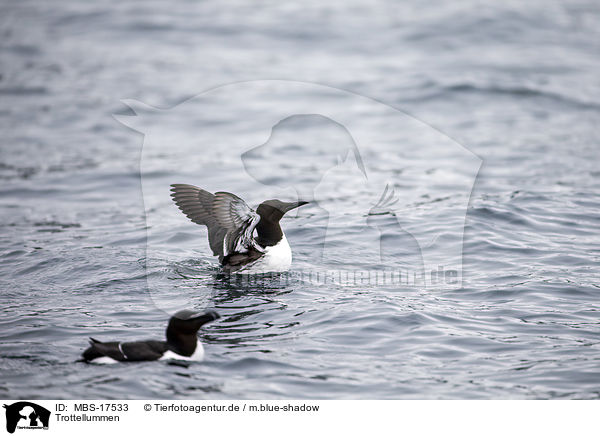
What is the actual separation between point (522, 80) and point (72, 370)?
12.8 m

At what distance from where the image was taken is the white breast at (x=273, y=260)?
8.48 meters

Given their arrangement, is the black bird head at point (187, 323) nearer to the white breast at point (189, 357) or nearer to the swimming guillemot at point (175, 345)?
the swimming guillemot at point (175, 345)

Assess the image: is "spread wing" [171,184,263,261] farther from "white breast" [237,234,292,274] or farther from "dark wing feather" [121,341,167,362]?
"dark wing feather" [121,341,167,362]

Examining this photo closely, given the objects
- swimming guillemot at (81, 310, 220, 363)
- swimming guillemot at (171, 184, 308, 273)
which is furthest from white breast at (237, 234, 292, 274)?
swimming guillemot at (81, 310, 220, 363)

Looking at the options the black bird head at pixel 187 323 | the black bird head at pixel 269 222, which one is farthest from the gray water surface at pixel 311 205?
the black bird head at pixel 269 222

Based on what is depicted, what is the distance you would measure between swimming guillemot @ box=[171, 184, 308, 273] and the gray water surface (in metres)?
0.24

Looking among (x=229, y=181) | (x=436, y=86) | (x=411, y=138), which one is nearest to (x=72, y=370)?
(x=229, y=181)

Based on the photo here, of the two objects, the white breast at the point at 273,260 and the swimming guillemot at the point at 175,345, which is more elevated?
the white breast at the point at 273,260

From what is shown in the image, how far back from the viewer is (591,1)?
2064 centimetres

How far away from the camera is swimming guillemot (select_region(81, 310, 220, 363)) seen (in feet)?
20.6

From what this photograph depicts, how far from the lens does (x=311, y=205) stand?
11.7m

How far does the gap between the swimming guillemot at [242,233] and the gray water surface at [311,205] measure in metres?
0.24
